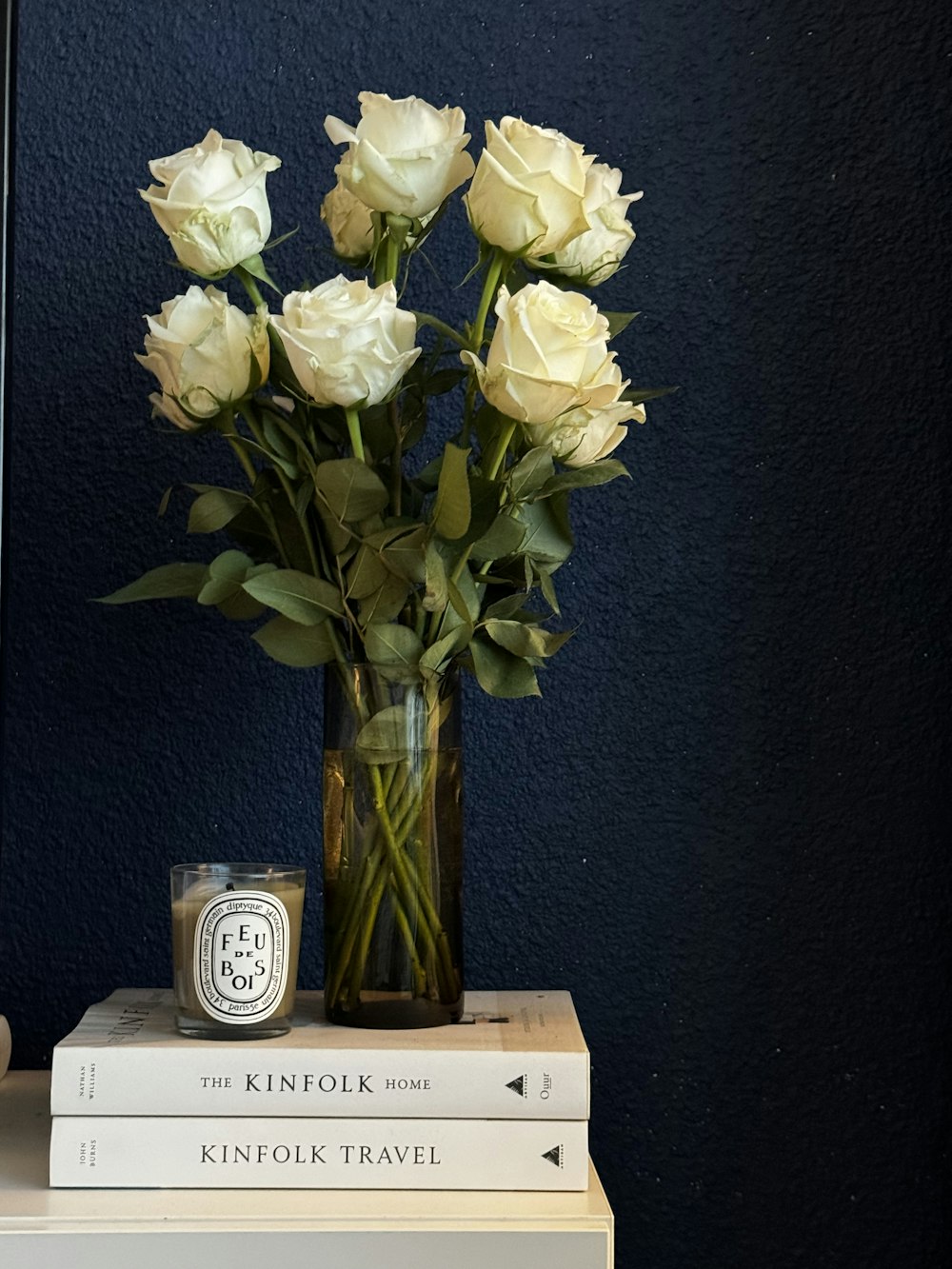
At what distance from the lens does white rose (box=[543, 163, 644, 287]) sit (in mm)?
946

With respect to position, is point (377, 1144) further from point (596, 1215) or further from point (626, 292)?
point (626, 292)

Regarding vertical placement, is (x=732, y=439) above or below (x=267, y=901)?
above

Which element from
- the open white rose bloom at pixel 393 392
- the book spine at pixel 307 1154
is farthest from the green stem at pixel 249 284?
the book spine at pixel 307 1154

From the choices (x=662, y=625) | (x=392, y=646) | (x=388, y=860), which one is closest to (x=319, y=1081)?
(x=388, y=860)

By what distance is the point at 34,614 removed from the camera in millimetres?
1208

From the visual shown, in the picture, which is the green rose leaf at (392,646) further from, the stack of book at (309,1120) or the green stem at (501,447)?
the stack of book at (309,1120)

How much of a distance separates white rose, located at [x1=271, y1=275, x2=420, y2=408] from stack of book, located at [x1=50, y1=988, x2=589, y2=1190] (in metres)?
0.42

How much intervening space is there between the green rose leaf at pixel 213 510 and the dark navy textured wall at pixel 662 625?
0.24 metres

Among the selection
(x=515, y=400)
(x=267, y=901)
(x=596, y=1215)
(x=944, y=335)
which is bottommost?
(x=596, y=1215)

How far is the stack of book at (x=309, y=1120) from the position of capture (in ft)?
2.86

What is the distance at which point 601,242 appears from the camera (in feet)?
3.14

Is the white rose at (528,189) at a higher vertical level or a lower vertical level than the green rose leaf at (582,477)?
higher

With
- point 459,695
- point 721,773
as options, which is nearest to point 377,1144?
point 459,695

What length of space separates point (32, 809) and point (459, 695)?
17.4 inches
